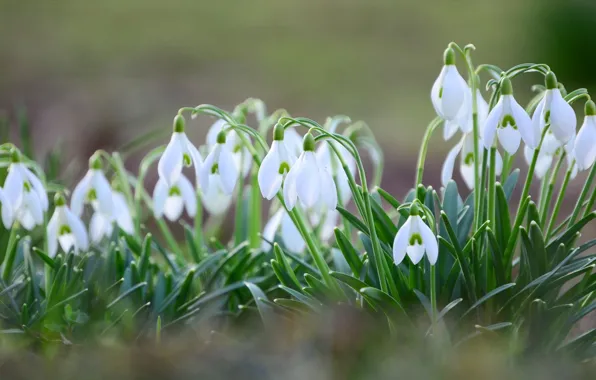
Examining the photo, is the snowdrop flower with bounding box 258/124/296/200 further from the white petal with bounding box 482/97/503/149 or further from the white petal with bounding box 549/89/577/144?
the white petal with bounding box 549/89/577/144

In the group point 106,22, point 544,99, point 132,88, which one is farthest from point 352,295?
point 106,22

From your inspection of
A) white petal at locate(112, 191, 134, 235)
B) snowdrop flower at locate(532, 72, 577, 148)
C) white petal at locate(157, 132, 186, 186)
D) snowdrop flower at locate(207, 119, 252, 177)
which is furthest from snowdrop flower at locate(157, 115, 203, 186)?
snowdrop flower at locate(532, 72, 577, 148)

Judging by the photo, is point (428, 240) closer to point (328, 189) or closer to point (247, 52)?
point (328, 189)

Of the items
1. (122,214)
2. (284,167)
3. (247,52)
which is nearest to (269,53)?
(247,52)

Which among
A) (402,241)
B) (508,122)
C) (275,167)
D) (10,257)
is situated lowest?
(10,257)

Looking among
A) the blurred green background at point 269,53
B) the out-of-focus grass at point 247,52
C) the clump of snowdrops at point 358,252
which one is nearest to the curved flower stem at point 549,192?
the clump of snowdrops at point 358,252

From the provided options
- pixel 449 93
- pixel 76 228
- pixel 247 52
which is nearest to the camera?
pixel 449 93
